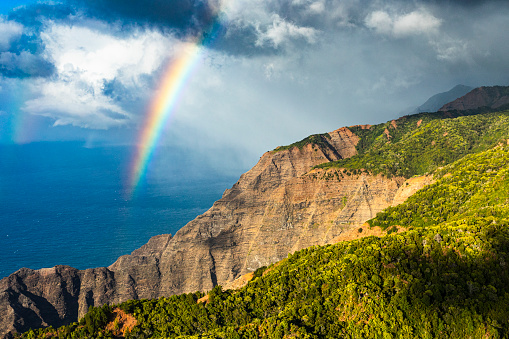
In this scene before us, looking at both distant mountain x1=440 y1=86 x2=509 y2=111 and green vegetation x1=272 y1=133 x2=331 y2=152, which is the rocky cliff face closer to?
green vegetation x1=272 y1=133 x2=331 y2=152

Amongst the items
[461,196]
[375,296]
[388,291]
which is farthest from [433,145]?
[375,296]

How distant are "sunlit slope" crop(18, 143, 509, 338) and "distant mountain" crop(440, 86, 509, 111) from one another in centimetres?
11085

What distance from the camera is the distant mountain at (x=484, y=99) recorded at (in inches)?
5876

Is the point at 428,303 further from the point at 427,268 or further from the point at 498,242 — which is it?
the point at 498,242

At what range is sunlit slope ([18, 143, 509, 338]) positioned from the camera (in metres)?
34.9

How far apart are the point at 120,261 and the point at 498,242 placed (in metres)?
103

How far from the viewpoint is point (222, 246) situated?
108812 mm

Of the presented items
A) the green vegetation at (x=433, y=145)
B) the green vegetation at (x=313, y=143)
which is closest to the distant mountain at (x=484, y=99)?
the green vegetation at (x=433, y=145)

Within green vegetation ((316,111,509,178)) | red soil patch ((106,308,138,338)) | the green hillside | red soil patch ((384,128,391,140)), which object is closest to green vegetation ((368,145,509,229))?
the green hillside

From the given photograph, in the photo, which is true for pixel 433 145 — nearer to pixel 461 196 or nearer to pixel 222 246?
pixel 461 196

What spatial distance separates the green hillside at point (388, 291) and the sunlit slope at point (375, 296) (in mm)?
112

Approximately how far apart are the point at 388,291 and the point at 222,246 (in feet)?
246

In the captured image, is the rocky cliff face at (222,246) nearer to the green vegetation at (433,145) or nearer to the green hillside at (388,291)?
the green vegetation at (433,145)

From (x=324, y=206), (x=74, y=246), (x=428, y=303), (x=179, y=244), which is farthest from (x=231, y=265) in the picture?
(x=74, y=246)
